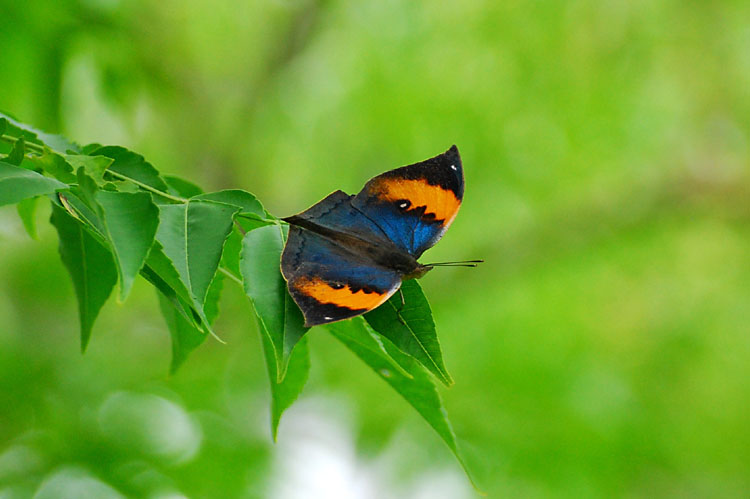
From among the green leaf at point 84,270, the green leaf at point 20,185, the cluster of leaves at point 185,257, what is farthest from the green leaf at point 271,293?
the green leaf at point 84,270

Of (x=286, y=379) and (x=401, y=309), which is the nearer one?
(x=401, y=309)

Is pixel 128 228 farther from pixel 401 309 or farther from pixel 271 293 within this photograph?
pixel 401 309

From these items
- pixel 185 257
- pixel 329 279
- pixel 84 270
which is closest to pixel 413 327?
pixel 329 279

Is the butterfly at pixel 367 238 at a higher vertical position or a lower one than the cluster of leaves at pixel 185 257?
higher

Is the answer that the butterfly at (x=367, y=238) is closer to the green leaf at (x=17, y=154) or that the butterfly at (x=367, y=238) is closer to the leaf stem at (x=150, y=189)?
the leaf stem at (x=150, y=189)

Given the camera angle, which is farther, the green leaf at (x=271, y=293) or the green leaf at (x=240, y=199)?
the green leaf at (x=240, y=199)

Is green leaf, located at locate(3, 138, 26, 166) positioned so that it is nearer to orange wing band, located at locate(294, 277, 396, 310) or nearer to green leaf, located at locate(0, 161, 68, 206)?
green leaf, located at locate(0, 161, 68, 206)

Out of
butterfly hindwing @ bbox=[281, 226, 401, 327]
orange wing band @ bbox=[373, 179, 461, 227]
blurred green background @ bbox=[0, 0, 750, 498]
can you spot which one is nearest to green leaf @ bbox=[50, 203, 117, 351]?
butterfly hindwing @ bbox=[281, 226, 401, 327]
